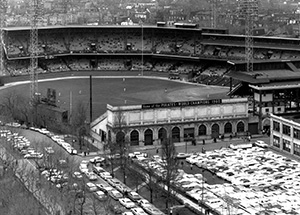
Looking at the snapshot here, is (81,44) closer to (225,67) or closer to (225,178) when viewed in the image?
(225,67)

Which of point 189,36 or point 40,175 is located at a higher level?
point 189,36

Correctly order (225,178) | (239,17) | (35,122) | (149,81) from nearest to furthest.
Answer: (225,178), (35,122), (149,81), (239,17)

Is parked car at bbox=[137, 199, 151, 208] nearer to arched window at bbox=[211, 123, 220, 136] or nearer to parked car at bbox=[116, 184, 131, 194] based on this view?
parked car at bbox=[116, 184, 131, 194]

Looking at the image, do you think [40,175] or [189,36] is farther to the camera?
[189,36]

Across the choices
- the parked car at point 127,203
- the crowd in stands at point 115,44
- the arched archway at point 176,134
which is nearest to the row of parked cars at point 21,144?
the parked car at point 127,203

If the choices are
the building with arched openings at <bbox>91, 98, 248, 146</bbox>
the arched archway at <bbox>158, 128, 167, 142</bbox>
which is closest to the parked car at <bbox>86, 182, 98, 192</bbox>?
the building with arched openings at <bbox>91, 98, 248, 146</bbox>

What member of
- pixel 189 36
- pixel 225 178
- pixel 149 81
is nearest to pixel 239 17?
pixel 189 36
